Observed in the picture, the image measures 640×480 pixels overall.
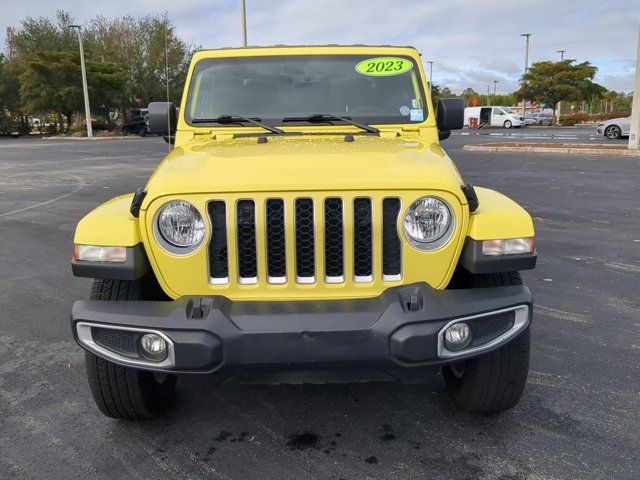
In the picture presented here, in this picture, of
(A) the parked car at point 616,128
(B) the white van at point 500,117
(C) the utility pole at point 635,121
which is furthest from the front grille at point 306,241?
(B) the white van at point 500,117

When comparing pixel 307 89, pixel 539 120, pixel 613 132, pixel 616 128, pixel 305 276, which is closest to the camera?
pixel 305 276

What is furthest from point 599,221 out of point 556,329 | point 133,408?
point 133,408

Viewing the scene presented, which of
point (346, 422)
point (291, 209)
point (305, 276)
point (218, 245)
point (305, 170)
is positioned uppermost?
point (305, 170)

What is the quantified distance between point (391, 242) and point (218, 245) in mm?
758

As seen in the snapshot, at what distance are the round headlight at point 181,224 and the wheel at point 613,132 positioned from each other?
27.4 m

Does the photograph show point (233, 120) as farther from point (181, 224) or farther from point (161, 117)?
point (181, 224)

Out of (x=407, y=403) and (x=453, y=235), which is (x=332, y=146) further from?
(x=407, y=403)

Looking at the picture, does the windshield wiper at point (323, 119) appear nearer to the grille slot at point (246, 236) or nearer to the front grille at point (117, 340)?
the grille slot at point (246, 236)

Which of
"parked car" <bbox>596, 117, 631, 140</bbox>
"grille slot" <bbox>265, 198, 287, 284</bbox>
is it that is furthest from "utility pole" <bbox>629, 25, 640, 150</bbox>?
"grille slot" <bbox>265, 198, 287, 284</bbox>

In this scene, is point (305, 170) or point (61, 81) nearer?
point (305, 170)

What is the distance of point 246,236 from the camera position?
2422 millimetres

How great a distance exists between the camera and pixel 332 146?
9.76ft

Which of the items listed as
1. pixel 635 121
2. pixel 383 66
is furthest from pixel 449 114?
pixel 635 121

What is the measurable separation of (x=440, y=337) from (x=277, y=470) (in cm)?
99
